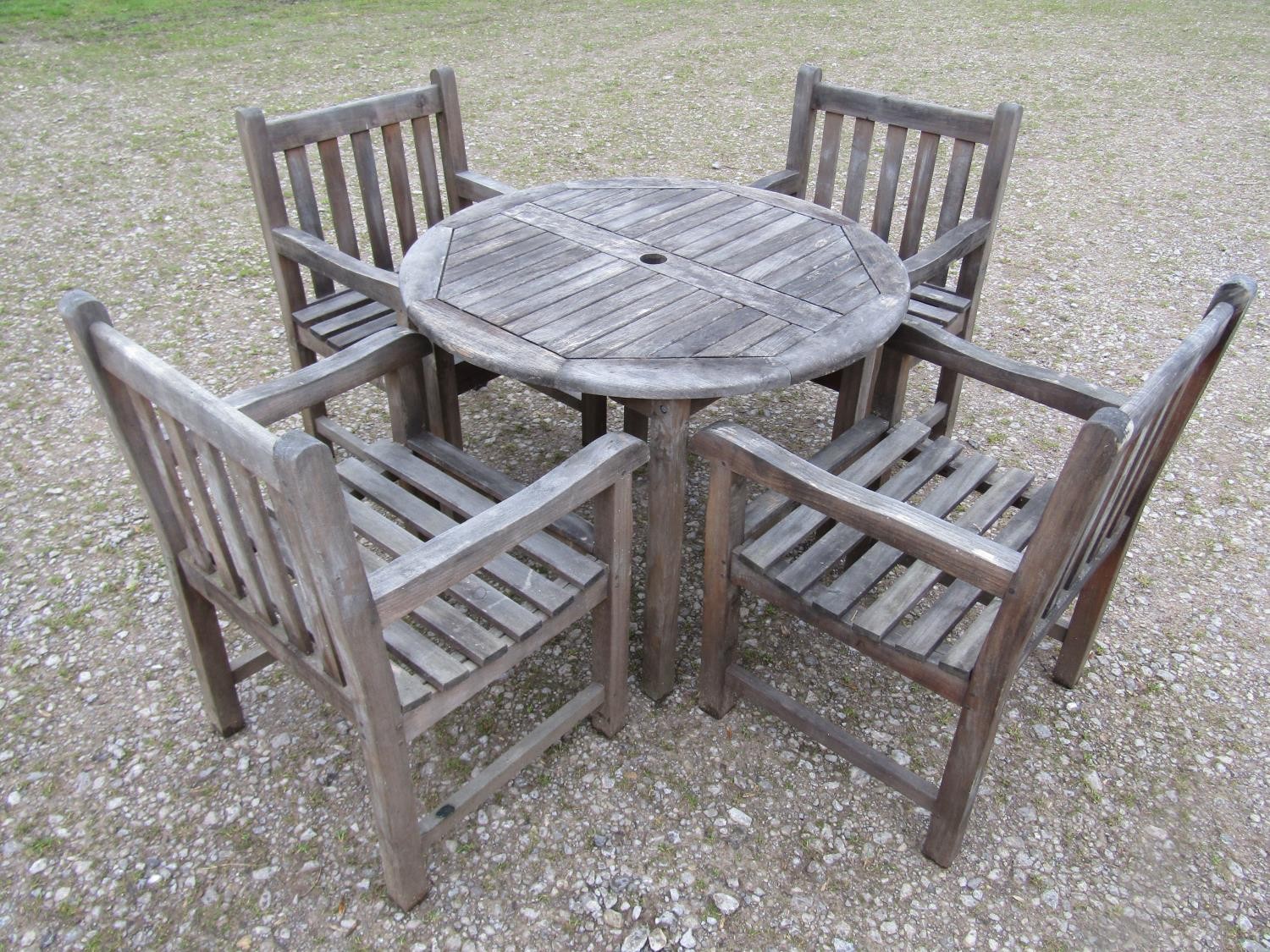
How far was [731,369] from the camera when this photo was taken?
2254mm

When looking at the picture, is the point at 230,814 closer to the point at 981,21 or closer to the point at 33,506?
the point at 33,506

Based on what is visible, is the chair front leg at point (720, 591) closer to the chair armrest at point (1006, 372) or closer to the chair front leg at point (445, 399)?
the chair armrest at point (1006, 372)

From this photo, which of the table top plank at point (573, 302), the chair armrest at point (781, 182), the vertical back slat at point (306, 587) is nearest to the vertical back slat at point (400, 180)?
the table top plank at point (573, 302)

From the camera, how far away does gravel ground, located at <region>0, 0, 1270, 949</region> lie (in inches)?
85.6

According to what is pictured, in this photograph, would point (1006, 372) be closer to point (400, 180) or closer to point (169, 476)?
point (169, 476)

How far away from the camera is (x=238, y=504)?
188cm

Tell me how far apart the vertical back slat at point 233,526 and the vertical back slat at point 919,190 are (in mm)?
2463

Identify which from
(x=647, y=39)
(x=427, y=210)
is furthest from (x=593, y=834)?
(x=647, y=39)

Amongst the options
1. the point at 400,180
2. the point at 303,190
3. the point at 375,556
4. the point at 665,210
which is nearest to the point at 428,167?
the point at 400,180

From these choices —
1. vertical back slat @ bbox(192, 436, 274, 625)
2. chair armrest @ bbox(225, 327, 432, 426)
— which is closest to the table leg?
chair armrest @ bbox(225, 327, 432, 426)

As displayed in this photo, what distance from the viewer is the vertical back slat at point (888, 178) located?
11.2ft

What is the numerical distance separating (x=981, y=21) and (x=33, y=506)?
32.5 ft

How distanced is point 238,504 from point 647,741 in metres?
1.27

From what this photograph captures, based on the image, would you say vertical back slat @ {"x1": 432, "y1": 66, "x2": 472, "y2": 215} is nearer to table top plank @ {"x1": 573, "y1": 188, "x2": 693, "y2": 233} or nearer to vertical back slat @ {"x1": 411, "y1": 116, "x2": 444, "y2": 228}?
vertical back slat @ {"x1": 411, "y1": 116, "x2": 444, "y2": 228}
